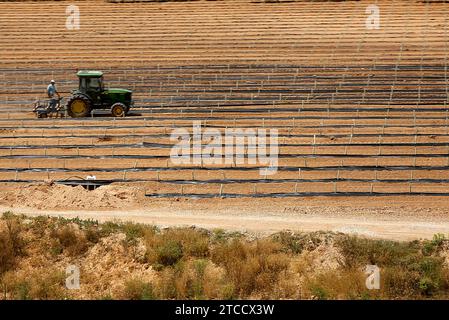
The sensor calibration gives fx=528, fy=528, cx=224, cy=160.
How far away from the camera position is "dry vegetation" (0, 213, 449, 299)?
43.4 feet

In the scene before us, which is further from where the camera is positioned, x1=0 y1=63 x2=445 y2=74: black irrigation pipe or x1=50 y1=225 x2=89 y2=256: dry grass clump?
x1=0 y1=63 x2=445 y2=74: black irrigation pipe

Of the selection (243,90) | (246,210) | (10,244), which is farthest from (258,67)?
(10,244)

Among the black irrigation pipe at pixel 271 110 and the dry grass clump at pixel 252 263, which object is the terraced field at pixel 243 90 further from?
the dry grass clump at pixel 252 263

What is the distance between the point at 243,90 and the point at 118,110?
29.2 feet

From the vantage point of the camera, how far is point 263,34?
137 ft

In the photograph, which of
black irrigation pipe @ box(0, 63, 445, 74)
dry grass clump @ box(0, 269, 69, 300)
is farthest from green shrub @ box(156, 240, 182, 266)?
black irrigation pipe @ box(0, 63, 445, 74)

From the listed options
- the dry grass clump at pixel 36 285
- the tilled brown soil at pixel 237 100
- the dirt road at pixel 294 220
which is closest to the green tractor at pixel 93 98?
the tilled brown soil at pixel 237 100

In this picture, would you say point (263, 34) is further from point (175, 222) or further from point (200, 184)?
point (175, 222)

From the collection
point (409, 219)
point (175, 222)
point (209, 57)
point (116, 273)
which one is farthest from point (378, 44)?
point (116, 273)

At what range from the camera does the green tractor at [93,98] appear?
2598 centimetres

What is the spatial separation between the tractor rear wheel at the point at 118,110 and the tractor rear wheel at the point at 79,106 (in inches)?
44.7

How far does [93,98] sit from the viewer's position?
26.3m

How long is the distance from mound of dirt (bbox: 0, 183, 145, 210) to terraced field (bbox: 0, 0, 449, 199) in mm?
889

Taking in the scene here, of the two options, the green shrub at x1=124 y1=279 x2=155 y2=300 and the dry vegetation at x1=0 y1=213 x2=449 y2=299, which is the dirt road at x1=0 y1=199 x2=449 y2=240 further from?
the green shrub at x1=124 y1=279 x2=155 y2=300
